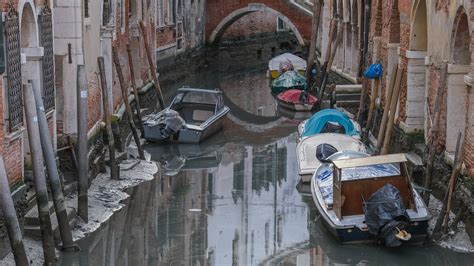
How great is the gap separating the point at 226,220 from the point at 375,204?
194cm

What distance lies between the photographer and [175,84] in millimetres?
23391

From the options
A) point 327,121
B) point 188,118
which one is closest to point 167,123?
point 188,118

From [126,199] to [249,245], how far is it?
2.16 meters

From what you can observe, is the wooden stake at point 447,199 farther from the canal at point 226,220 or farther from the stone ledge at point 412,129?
the stone ledge at point 412,129

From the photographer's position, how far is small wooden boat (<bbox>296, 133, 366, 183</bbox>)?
11930 millimetres

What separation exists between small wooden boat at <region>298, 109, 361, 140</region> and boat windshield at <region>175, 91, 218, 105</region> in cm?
297

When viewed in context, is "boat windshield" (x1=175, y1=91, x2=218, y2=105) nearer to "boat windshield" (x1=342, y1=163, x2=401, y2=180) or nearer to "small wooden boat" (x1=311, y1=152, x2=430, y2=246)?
"small wooden boat" (x1=311, y1=152, x2=430, y2=246)

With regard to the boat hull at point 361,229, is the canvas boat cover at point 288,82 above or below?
below

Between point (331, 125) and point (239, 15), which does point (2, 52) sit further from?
point (239, 15)

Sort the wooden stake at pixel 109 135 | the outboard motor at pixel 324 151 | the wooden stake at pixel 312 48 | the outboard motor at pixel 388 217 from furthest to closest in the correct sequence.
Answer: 1. the wooden stake at pixel 312 48
2. the outboard motor at pixel 324 151
3. the wooden stake at pixel 109 135
4. the outboard motor at pixel 388 217

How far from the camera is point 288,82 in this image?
838 inches

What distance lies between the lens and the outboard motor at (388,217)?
8.89m

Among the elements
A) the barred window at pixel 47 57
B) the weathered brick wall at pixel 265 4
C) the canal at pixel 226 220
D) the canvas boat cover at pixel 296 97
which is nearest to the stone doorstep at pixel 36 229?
the canal at pixel 226 220

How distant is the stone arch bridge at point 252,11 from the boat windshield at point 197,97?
12160 millimetres
